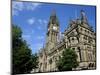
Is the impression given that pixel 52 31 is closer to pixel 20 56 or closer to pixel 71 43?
pixel 71 43

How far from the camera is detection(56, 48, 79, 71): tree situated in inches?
108

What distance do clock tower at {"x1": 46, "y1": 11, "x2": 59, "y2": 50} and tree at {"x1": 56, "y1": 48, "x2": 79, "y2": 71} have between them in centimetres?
20

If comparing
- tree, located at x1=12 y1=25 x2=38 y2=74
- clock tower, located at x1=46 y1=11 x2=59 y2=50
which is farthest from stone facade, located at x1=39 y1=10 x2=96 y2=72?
tree, located at x1=12 y1=25 x2=38 y2=74

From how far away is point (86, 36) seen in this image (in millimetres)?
2865

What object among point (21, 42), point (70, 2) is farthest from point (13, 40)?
point (70, 2)

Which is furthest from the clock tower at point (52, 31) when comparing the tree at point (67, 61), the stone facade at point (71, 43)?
the tree at point (67, 61)

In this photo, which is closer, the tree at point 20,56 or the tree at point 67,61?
the tree at point 20,56

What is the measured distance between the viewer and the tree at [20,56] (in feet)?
8.26

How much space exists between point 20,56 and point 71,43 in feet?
2.21

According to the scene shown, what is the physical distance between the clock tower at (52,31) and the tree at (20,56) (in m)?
0.24

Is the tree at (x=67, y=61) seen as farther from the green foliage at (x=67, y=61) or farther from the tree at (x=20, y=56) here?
the tree at (x=20, y=56)

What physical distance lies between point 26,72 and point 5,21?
632mm

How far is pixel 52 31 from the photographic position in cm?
273

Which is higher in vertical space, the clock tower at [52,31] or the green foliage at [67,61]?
the clock tower at [52,31]
